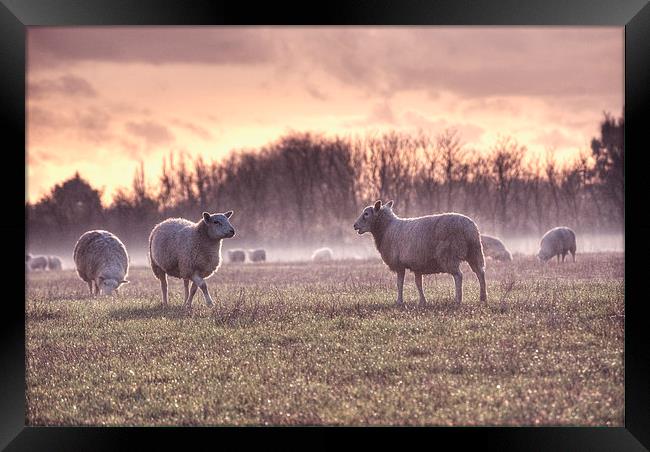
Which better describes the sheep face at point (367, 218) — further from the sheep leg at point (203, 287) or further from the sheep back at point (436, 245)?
the sheep leg at point (203, 287)

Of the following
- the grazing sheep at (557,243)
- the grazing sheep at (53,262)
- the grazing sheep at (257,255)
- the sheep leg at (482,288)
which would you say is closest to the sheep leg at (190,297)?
the sheep leg at (482,288)

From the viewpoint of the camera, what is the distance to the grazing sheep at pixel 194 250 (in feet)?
51.4

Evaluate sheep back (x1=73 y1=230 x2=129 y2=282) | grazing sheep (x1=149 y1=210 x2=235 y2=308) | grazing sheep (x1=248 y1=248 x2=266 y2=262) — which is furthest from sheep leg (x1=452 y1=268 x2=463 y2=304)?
grazing sheep (x1=248 y1=248 x2=266 y2=262)

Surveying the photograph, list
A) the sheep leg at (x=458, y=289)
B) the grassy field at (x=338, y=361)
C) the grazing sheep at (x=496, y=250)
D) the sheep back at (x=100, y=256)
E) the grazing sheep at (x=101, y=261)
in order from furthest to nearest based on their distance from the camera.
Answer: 1. the grazing sheep at (x=496, y=250)
2. the sheep back at (x=100, y=256)
3. the grazing sheep at (x=101, y=261)
4. the sheep leg at (x=458, y=289)
5. the grassy field at (x=338, y=361)

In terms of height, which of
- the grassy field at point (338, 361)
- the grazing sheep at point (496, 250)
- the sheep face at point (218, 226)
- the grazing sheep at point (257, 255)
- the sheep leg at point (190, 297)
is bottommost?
the grassy field at point (338, 361)

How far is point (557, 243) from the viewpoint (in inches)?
1025

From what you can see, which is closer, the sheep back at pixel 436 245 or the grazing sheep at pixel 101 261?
the sheep back at pixel 436 245

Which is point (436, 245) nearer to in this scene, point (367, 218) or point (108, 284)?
point (367, 218)

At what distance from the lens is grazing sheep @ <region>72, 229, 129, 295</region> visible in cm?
1905

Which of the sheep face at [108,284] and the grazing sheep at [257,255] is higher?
the grazing sheep at [257,255]

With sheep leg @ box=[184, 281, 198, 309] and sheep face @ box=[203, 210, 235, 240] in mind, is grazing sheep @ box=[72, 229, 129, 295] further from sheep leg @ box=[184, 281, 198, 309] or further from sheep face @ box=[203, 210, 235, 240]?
sheep face @ box=[203, 210, 235, 240]

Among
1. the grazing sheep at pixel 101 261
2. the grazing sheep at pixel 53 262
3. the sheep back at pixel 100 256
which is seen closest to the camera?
the grazing sheep at pixel 101 261

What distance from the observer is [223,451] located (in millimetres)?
8648

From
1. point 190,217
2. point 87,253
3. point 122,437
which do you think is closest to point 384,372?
point 122,437
